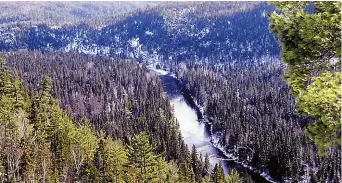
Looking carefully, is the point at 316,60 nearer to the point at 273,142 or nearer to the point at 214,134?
the point at 273,142

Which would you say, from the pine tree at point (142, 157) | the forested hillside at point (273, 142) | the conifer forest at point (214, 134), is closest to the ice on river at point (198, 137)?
the conifer forest at point (214, 134)

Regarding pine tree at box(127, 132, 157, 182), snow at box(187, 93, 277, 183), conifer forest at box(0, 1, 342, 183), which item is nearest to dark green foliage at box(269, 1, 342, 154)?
conifer forest at box(0, 1, 342, 183)

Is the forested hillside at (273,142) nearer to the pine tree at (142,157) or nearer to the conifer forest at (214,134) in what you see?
the conifer forest at (214,134)

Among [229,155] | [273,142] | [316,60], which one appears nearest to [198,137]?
[229,155]

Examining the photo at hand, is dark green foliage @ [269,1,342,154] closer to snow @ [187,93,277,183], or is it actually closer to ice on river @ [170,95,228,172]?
snow @ [187,93,277,183]

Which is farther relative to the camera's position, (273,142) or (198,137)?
(198,137)

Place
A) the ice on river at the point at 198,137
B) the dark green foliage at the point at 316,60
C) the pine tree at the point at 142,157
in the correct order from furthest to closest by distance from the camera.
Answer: the ice on river at the point at 198,137 < the pine tree at the point at 142,157 < the dark green foliage at the point at 316,60

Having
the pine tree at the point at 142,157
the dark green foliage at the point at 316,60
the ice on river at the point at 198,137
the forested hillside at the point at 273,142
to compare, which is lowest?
the ice on river at the point at 198,137

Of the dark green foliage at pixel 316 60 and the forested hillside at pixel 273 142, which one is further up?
the dark green foliage at pixel 316 60

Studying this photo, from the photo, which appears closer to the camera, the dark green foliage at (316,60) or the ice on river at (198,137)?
the dark green foliage at (316,60)

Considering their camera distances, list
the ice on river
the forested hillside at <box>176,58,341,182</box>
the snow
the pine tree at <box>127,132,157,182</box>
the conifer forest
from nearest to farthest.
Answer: the conifer forest
the pine tree at <box>127,132,157,182</box>
the forested hillside at <box>176,58,341,182</box>
the snow
the ice on river

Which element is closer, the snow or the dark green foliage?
the dark green foliage

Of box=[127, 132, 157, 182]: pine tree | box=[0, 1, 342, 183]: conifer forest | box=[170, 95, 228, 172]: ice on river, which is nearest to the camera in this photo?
box=[0, 1, 342, 183]: conifer forest
